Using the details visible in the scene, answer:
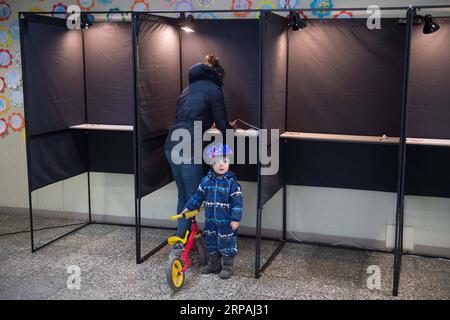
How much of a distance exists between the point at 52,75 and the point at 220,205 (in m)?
2.00

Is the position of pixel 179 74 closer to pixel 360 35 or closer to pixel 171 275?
pixel 360 35

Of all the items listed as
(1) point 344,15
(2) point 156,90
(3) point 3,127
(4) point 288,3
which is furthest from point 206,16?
(3) point 3,127

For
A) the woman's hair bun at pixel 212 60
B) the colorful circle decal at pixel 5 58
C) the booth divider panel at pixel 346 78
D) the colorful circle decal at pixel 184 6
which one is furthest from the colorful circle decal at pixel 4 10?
the booth divider panel at pixel 346 78

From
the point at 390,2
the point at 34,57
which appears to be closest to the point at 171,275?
the point at 34,57

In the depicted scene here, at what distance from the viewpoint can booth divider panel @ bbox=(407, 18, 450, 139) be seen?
4.03 meters

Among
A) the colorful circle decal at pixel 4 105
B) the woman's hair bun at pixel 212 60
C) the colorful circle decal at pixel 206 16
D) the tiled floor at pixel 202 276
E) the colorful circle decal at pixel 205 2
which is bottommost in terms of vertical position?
the tiled floor at pixel 202 276

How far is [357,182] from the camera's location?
448cm

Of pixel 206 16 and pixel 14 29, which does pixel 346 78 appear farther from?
pixel 14 29

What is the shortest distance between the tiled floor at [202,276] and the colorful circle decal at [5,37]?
1.94m

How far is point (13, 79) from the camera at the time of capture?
5.32 m

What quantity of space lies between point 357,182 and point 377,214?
33 cm

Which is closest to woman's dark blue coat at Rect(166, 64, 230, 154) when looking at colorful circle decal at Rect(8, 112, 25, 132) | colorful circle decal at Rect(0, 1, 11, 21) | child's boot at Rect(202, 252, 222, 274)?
child's boot at Rect(202, 252, 222, 274)

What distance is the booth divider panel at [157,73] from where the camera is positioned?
404 cm

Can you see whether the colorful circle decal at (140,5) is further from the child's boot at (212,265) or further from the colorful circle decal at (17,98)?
the child's boot at (212,265)
